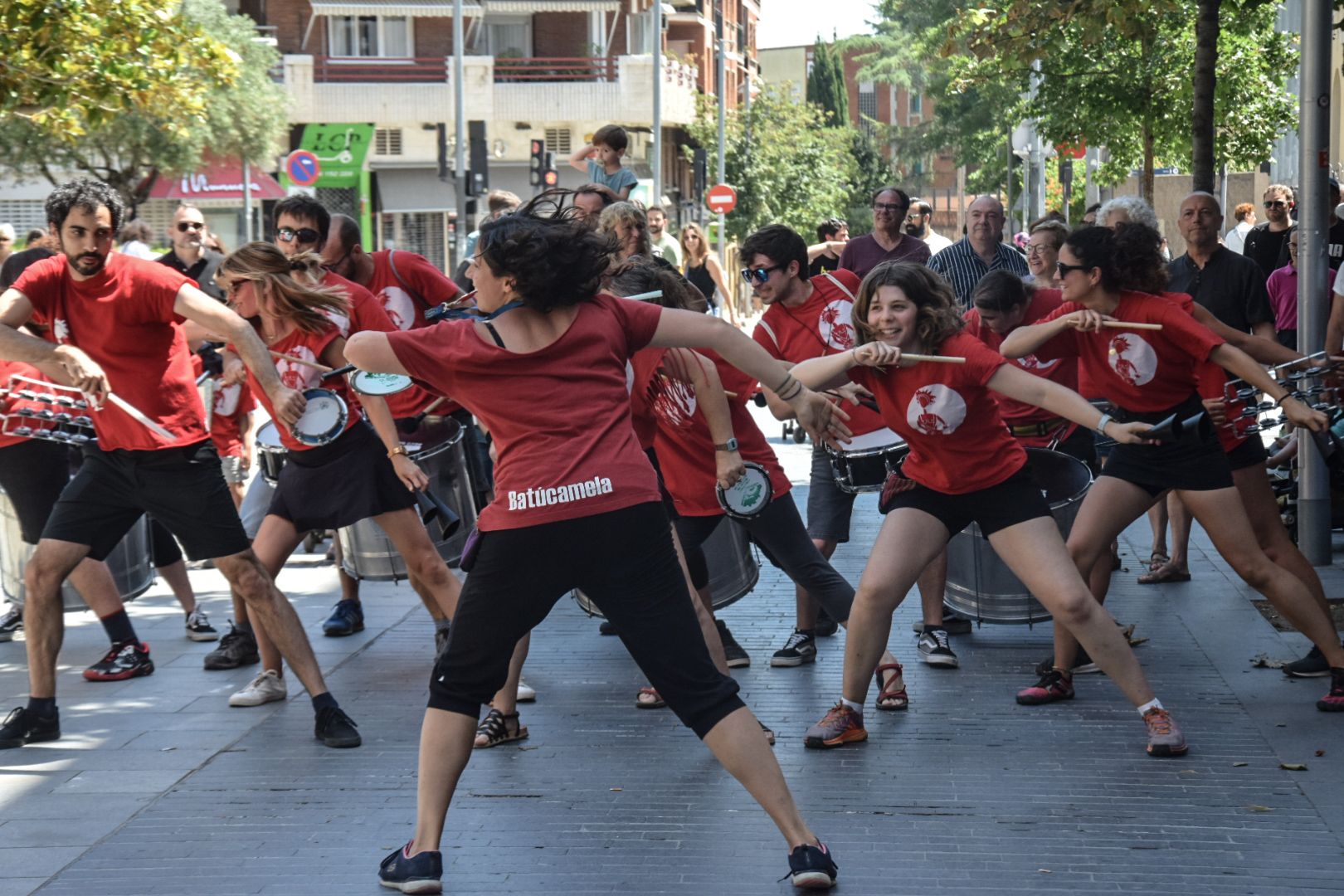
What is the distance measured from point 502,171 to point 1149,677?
44.6 meters

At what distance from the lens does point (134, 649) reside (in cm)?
782

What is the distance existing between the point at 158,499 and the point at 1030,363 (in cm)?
378

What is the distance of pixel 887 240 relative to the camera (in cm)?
1095

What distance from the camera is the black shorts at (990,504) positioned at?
19.9 ft

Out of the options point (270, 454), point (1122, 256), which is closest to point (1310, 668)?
point (1122, 256)

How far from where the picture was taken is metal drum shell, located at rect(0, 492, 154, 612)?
8219mm

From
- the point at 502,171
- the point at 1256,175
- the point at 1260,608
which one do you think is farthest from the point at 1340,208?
the point at 502,171

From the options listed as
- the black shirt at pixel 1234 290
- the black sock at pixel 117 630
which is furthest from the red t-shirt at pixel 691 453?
the black shirt at pixel 1234 290

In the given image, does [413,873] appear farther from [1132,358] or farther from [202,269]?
[202,269]

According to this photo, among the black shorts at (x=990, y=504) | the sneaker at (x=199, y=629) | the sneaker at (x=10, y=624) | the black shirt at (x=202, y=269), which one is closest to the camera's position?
the black shorts at (x=990, y=504)

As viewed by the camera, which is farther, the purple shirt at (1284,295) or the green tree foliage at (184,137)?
the green tree foliage at (184,137)

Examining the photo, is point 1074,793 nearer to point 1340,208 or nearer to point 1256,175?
point 1340,208

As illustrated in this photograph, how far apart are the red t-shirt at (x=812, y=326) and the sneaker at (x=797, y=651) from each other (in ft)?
4.01

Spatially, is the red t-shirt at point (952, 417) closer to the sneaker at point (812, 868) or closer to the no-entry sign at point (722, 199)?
the sneaker at point (812, 868)
